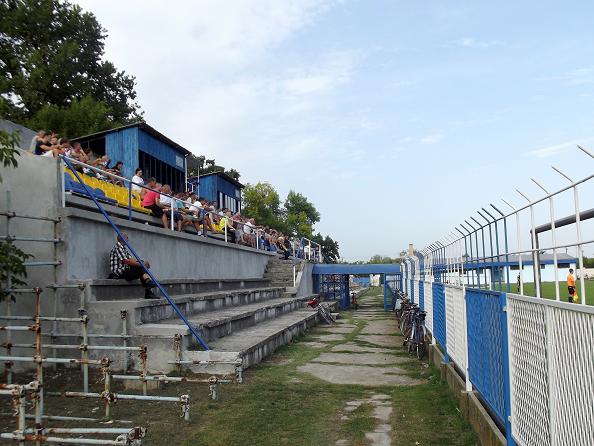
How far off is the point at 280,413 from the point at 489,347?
2.95 meters

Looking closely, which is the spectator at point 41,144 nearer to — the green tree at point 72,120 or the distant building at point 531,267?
the distant building at point 531,267

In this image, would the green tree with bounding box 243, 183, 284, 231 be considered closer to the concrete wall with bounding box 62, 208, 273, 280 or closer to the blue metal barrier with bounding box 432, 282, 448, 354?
the concrete wall with bounding box 62, 208, 273, 280

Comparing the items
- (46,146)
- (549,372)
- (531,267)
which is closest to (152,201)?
(46,146)

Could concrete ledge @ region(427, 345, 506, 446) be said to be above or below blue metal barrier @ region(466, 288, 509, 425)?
below

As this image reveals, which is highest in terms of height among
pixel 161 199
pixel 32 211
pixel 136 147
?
pixel 136 147

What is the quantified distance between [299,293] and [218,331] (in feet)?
40.9

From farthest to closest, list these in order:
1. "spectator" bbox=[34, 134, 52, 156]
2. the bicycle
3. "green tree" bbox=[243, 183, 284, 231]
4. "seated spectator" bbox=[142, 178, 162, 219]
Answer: "green tree" bbox=[243, 183, 284, 231], "seated spectator" bbox=[142, 178, 162, 219], the bicycle, "spectator" bbox=[34, 134, 52, 156]

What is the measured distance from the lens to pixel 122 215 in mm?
11930

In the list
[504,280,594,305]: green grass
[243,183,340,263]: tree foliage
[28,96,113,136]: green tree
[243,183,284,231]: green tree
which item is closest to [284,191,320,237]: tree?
[243,183,340,263]: tree foliage

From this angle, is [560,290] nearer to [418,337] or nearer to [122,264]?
[122,264]

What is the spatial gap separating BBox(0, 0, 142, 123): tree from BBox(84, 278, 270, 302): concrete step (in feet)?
57.0

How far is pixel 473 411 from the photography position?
5625mm

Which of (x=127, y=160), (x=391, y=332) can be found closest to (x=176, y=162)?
(x=127, y=160)

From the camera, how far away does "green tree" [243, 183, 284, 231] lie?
4988 cm
